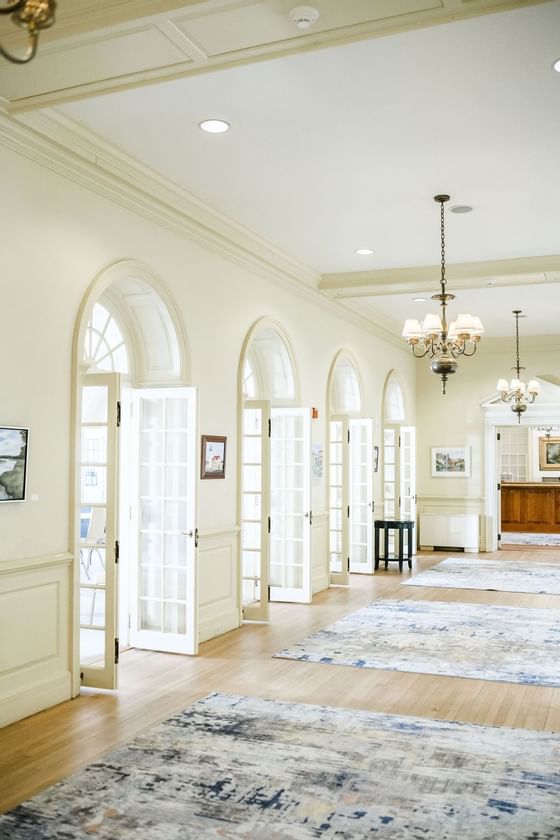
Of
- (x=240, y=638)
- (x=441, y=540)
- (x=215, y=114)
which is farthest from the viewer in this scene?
(x=441, y=540)

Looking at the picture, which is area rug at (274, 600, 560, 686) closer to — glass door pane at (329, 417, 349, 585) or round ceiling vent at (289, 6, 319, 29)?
glass door pane at (329, 417, 349, 585)

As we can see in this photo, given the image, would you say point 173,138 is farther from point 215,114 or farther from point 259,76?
point 259,76

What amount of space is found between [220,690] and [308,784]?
1713 millimetres

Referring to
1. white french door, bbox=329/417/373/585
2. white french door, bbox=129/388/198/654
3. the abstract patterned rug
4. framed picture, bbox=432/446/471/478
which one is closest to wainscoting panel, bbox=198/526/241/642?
white french door, bbox=129/388/198/654

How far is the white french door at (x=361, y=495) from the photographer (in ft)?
38.1

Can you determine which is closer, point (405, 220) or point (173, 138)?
point (173, 138)

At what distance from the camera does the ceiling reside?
3783 mm

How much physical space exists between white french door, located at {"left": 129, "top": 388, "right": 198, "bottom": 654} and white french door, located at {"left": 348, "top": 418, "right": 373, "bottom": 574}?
519cm

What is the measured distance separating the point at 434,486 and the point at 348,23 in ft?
38.5

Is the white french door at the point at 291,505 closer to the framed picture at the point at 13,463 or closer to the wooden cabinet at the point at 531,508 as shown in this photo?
the framed picture at the point at 13,463

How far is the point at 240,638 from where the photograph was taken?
729 centimetres

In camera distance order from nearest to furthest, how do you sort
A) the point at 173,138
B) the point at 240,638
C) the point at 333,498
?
the point at 173,138 < the point at 240,638 < the point at 333,498

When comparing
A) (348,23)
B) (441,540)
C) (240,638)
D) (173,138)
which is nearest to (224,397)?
(240,638)

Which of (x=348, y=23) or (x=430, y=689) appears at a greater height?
(x=348, y=23)
